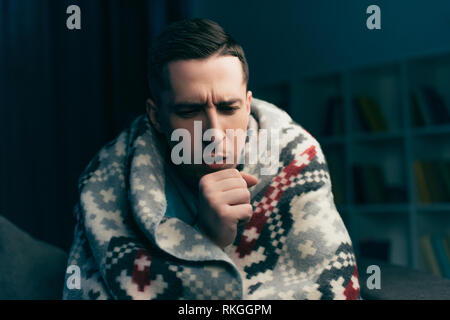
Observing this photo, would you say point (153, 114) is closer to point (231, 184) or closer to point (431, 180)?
point (231, 184)

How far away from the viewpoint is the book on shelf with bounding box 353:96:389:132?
2947mm

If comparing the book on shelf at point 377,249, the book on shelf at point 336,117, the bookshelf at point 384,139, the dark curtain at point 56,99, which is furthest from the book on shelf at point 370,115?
the dark curtain at point 56,99

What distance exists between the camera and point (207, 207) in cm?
75

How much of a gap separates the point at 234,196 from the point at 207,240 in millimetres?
88

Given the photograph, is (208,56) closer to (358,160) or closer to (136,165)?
(136,165)

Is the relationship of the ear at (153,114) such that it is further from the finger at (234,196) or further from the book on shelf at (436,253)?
the book on shelf at (436,253)

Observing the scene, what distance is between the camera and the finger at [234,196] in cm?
74

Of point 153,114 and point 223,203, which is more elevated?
point 153,114

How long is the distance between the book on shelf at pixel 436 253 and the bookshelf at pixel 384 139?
41mm

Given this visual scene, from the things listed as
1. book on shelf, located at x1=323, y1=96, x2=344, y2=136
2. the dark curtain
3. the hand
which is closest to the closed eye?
the hand

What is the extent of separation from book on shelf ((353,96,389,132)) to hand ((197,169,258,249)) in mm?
2349

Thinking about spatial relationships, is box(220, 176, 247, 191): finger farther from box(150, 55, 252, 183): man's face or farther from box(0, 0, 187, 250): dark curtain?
box(0, 0, 187, 250): dark curtain

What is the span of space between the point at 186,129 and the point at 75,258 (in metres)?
0.31

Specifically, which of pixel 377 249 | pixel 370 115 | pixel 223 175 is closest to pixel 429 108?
pixel 370 115
